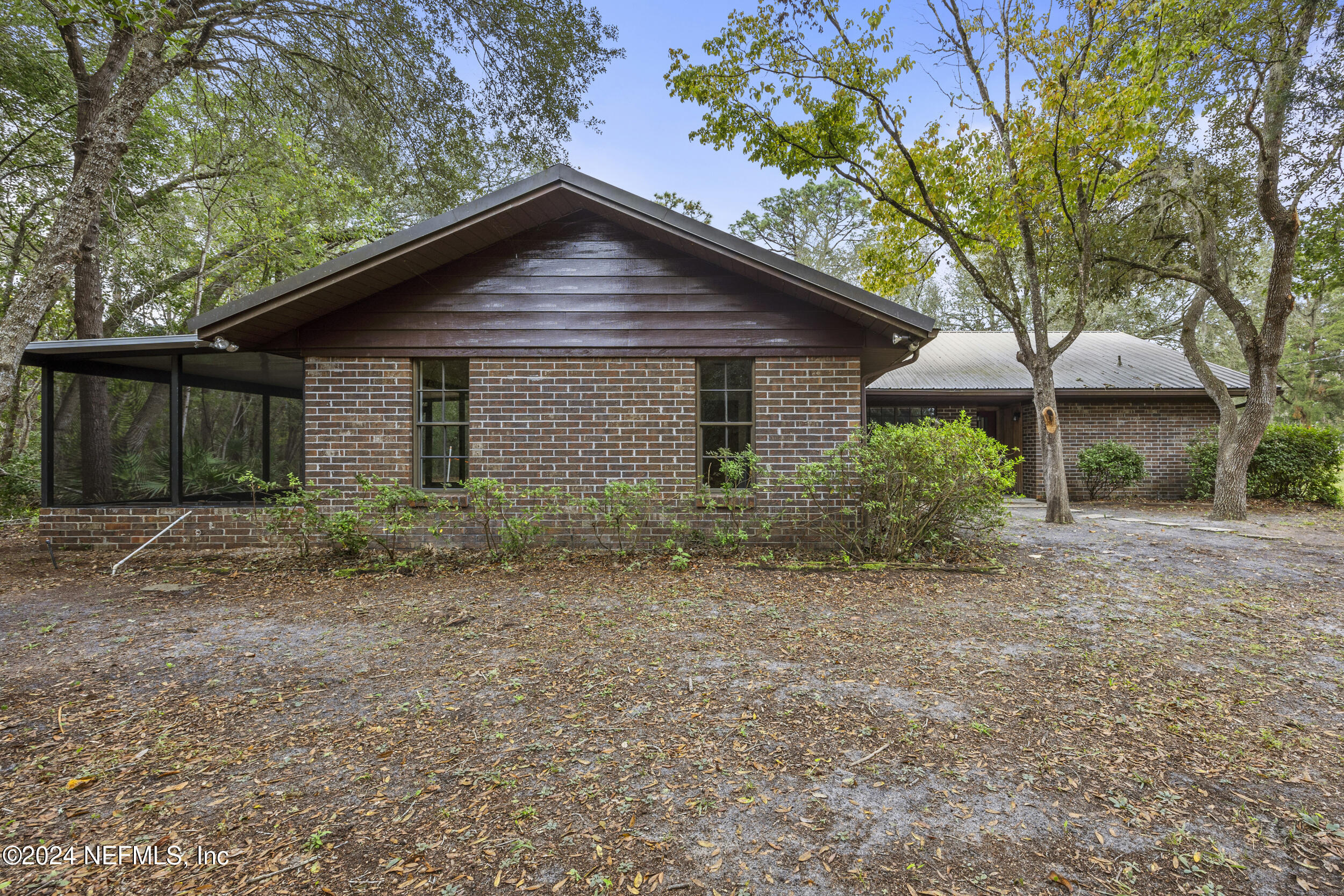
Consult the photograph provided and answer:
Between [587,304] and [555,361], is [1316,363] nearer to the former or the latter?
[587,304]

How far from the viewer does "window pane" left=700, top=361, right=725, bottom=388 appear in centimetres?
726

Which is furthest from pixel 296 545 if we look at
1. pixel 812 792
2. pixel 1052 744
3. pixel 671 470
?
pixel 1052 744

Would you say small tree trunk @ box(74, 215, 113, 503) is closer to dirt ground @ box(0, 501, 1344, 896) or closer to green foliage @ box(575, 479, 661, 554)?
dirt ground @ box(0, 501, 1344, 896)

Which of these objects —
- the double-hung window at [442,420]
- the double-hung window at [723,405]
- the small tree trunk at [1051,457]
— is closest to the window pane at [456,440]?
the double-hung window at [442,420]

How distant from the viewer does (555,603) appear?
5.06 metres

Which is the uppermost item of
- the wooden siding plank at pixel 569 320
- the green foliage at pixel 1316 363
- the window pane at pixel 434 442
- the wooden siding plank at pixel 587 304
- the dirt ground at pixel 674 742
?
the green foliage at pixel 1316 363

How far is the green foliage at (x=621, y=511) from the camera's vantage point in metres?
6.46

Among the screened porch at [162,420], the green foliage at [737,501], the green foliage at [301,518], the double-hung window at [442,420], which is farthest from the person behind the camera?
the screened porch at [162,420]

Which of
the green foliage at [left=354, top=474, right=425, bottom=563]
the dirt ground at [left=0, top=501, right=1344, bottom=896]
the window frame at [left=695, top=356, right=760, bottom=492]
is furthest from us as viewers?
the window frame at [left=695, top=356, right=760, bottom=492]

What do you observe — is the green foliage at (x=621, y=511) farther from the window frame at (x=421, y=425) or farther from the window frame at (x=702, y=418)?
the window frame at (x=421, y=425)

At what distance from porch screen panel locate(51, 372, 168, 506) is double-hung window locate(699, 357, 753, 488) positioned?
8610 millimetres

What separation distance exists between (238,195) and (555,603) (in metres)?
13.8

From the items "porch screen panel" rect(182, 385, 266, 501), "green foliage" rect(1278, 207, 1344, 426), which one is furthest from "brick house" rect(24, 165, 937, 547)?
"green foliage" rect(1278, 207, 1344, 426)

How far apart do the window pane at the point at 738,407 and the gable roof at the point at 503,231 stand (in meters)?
1.42
